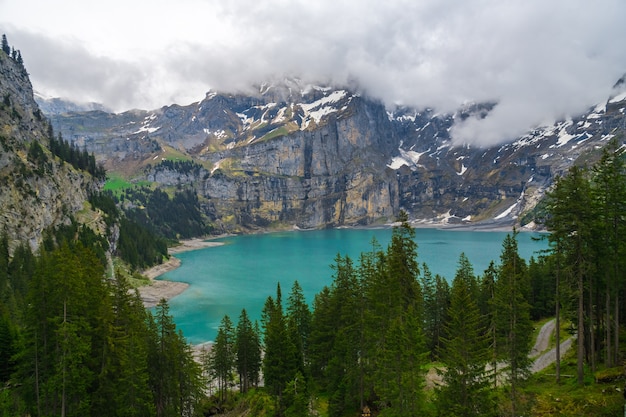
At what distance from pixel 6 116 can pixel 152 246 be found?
6314 centimetres

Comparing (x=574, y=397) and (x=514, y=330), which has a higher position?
(x=514, y=330)

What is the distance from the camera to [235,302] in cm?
8600

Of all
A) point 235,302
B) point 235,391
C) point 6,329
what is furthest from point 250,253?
point 6,329

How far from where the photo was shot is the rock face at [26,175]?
77.2m

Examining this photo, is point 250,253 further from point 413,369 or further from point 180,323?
point 413,369

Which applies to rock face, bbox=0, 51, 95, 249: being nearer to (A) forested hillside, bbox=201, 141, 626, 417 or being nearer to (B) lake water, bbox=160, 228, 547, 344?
(B) lake water, bbox=160, 228, 547, 344

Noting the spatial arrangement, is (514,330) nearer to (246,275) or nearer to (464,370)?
(464,370)

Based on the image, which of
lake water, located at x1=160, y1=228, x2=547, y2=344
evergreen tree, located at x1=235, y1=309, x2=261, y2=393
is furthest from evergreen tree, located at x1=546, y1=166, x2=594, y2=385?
evergreen tree, located at x1=235, y1=309, x2=261, y2=393

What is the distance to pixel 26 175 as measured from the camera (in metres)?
83.8

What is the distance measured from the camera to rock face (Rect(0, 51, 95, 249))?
77.2m

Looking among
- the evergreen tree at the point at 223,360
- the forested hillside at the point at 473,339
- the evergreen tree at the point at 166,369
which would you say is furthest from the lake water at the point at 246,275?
the evergreen tree at the point at 166,369

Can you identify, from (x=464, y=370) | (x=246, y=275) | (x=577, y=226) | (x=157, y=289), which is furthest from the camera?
(x=246, y=275)

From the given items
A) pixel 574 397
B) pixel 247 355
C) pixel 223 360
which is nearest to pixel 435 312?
pixel 247 355

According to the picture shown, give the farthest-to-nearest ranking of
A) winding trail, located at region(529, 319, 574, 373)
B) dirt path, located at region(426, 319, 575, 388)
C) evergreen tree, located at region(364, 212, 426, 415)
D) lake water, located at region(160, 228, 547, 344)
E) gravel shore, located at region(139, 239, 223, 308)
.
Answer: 1. gravel shore, located at region(139, 239, 223, 308)
2. lake water, located at region(160, 228, 547, 344)
3. winding trail, located at region(529, 319, 574, 373)
4. dirt path, located at region(426, 319, 575, 388)
5. evergreen tree, located at region(364, 212, 426, 415)
